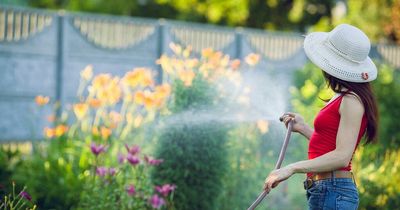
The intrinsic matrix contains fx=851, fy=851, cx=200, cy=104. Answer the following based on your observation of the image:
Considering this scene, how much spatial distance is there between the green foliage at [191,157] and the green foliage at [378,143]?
3.39ft

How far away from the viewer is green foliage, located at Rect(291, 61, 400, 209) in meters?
7.05

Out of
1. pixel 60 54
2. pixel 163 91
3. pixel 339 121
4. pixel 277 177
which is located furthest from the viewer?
pixel 60 54

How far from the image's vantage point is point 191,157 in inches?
239

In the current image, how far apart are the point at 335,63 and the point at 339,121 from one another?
27 cm

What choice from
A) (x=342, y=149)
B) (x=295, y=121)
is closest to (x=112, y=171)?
(x=295, y=121)

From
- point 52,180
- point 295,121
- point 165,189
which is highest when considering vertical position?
point 295,121

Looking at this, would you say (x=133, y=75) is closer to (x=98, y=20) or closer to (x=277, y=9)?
(x=98, y=20)

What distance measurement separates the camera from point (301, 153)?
7785 mm

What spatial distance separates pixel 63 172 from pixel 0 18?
571 cm

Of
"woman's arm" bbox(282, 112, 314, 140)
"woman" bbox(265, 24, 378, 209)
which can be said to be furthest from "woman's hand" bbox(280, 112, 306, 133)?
"woman" bbox(265, 24, 378, 209)

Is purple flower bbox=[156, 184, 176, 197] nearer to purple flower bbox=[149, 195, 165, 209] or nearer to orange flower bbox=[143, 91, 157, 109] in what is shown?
purple flower bbox=[149, 195, 165, 209]

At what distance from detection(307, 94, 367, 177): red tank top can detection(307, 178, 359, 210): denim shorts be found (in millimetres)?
73

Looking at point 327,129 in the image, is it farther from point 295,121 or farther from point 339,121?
point 295,121

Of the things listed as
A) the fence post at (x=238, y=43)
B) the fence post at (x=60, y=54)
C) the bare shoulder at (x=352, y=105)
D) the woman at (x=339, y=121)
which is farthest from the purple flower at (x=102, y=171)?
the fence post at (x=238, y=43)
